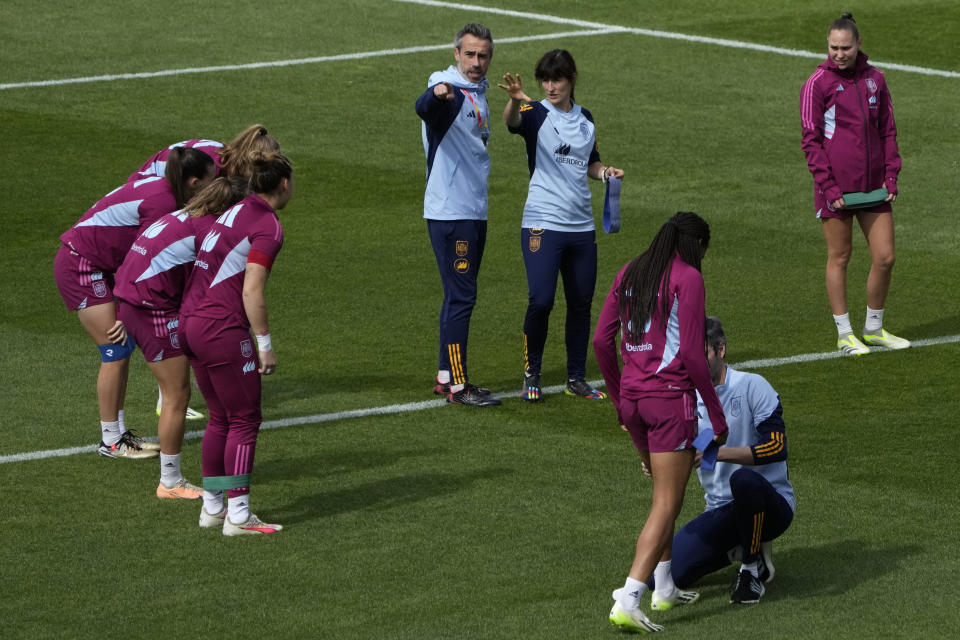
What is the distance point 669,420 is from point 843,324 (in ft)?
18.4

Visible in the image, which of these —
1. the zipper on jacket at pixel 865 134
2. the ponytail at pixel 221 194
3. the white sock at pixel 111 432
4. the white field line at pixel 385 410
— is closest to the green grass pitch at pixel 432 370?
the white field line at pixel 385 410

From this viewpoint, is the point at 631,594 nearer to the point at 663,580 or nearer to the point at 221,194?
the point at 663,580

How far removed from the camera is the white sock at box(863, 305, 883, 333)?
1280 centimetres

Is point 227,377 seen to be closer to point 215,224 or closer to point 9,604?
point 215,224

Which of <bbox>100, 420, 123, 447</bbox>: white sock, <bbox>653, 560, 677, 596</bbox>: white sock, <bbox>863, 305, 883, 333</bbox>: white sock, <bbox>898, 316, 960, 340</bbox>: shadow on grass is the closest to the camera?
<bbox>653, 560, 677, 596</bbox>: white sock

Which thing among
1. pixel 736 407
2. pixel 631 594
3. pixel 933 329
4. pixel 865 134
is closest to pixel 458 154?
pixel 865 134

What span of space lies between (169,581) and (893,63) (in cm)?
1857

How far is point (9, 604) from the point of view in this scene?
26.2 feet


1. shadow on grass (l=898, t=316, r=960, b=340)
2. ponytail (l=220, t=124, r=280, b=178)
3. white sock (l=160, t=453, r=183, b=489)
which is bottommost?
white sock (l=160, t=453, r=183, b=489)

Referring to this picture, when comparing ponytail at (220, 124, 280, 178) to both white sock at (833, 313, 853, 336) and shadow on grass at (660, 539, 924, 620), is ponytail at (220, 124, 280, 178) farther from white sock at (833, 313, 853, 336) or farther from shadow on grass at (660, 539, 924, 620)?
white sock at (833, 313, 853, 336)

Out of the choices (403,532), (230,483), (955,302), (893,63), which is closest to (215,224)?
(230,483)

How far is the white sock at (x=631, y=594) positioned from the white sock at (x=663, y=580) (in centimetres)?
37

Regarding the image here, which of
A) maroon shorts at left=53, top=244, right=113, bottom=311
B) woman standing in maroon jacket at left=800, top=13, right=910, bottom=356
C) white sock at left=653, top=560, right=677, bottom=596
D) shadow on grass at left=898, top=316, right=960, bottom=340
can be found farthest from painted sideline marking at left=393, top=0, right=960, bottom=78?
white sock at left=653, top=560, right=677, bottom=596

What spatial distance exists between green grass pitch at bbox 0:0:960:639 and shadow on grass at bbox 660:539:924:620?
24 millimetres
